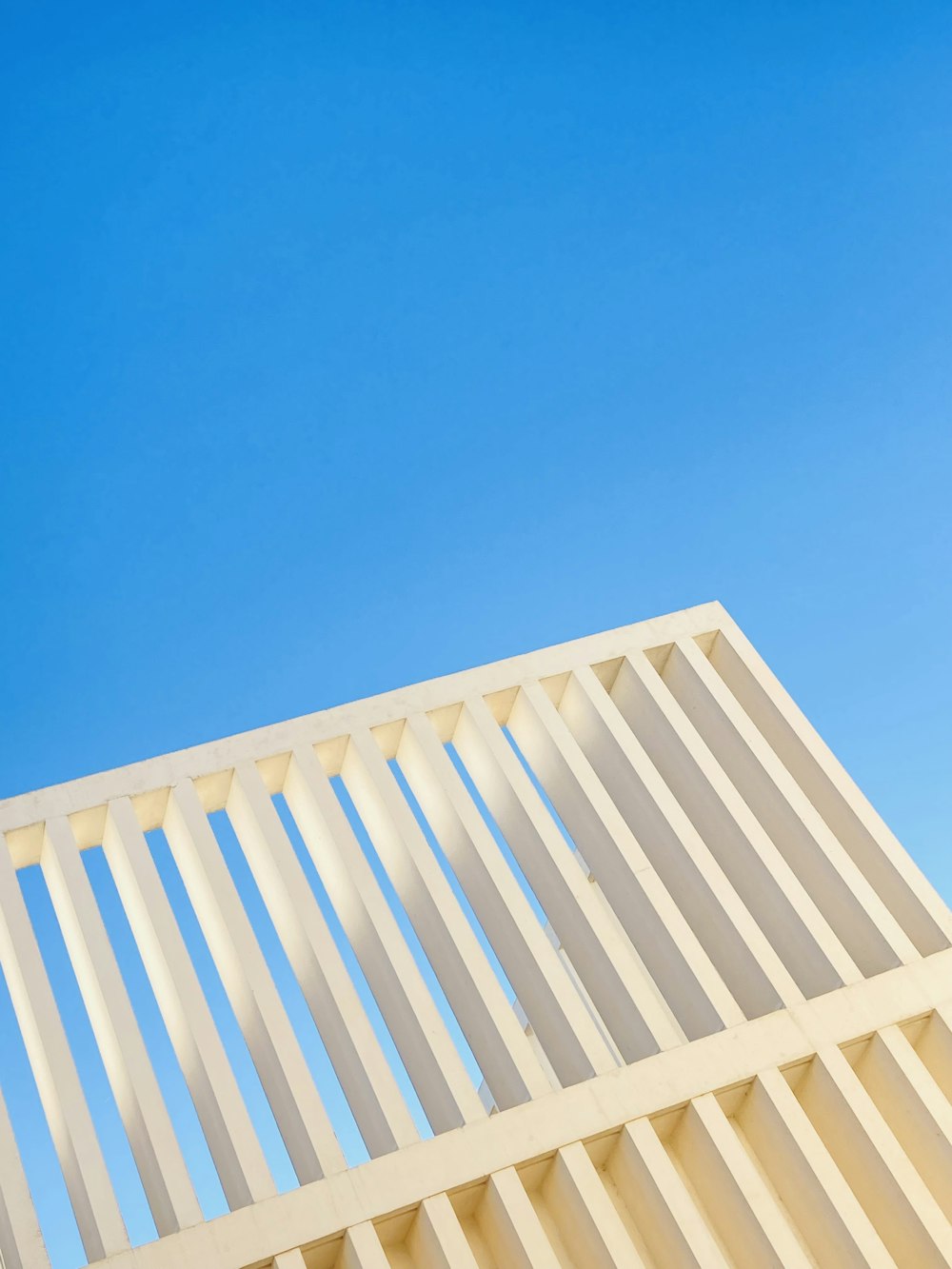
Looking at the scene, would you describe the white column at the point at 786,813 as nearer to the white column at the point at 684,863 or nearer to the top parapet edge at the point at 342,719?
the top parapet edge at the point at 342,719

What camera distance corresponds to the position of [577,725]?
13.6 metres

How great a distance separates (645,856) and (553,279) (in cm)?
1860

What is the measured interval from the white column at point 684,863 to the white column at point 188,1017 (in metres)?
4.04


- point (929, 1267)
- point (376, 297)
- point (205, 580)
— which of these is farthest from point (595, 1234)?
point (376, 297)

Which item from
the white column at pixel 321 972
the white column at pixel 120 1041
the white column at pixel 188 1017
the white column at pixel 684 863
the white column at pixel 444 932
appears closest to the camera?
the white column at pixel 120 1041

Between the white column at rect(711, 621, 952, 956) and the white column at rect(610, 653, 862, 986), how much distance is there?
0.60 meters

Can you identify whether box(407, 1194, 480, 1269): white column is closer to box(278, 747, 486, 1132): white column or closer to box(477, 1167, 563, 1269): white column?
box(477, 1167, 563, 1269): white column

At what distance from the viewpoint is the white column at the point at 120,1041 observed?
10172 millimetres

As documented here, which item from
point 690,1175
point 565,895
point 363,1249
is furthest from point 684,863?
point 363,1249

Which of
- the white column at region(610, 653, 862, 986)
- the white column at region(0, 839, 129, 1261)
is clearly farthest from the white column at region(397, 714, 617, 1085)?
the white column at region(0, 839, 129, 1261)

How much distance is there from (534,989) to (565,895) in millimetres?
857

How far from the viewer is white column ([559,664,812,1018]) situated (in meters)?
11.6

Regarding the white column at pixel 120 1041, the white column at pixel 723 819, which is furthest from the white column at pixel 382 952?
the white column at pixel 723 819

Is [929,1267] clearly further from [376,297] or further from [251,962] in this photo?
[376,297]
